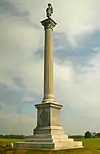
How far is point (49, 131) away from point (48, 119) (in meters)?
1.03

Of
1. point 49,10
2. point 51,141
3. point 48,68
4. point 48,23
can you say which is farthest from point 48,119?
point 49,10

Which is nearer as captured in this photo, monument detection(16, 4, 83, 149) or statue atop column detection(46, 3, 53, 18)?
monument detection(16, 4, 83, 149)

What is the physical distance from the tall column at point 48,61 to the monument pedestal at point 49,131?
2.72 feet

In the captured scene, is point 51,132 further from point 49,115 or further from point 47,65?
point 47,65

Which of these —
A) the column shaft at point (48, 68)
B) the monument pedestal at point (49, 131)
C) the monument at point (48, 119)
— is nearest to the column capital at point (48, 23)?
the monument at point (48, 119)

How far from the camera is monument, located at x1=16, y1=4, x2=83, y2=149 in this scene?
776 inches

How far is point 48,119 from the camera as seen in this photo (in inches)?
834

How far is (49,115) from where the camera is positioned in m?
21.2

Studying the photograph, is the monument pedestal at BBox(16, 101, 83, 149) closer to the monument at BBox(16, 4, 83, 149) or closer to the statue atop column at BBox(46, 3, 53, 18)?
the monument at BBox(16, 4, 83, 149)

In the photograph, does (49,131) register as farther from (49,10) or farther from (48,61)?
(49,10)

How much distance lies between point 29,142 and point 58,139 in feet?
6.85

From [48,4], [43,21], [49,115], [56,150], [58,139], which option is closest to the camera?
[56,150]

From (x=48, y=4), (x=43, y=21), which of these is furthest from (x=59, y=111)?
(x=48, y=4)

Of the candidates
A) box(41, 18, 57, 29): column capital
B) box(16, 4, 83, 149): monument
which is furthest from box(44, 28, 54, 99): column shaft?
box(41, 18, 57, 29): column capital
